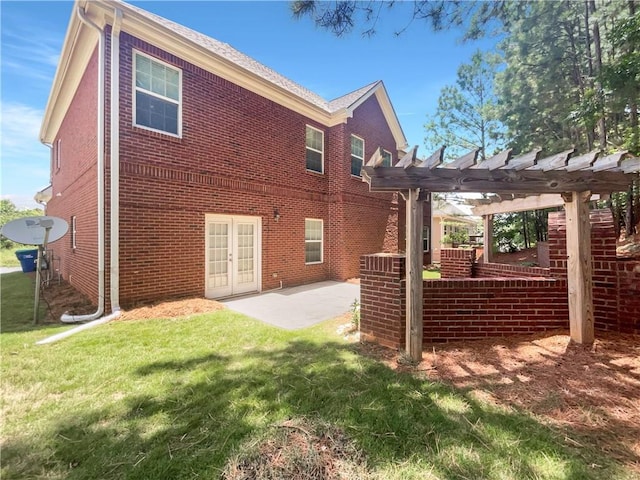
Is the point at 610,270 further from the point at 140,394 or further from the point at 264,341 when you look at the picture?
the point at 140,394

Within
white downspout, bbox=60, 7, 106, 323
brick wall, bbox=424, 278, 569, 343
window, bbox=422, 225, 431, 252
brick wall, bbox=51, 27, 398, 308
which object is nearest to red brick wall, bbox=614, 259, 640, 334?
brick wall, bbox=424, 278, 569, 343

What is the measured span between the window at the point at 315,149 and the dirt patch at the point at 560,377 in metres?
8.15

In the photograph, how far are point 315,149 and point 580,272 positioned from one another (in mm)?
8962

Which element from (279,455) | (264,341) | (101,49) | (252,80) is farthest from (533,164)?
(101,49)

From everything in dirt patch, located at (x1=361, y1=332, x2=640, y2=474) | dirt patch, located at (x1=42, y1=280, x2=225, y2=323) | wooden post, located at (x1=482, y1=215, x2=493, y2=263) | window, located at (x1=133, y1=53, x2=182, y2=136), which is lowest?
dirt patch, located at (x1=361, y1=332, x2=640, y2=474)

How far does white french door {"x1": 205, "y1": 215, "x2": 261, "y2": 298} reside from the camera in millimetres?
7871

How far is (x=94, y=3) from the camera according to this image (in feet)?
19.5

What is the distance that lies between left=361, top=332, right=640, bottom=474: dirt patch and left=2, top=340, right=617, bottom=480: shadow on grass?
0.78ft

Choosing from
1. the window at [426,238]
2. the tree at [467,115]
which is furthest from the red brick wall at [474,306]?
the tree at [467,115]

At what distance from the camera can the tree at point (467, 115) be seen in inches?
A: 688

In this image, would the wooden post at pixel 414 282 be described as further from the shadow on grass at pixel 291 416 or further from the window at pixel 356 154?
the window at pixel 356 154

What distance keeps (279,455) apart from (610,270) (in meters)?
5.37

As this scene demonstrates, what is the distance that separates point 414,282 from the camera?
150 inches

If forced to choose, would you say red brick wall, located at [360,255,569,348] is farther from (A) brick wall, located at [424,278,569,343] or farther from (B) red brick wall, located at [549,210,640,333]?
(B) red brick wall, located at [549,210,640,333]
